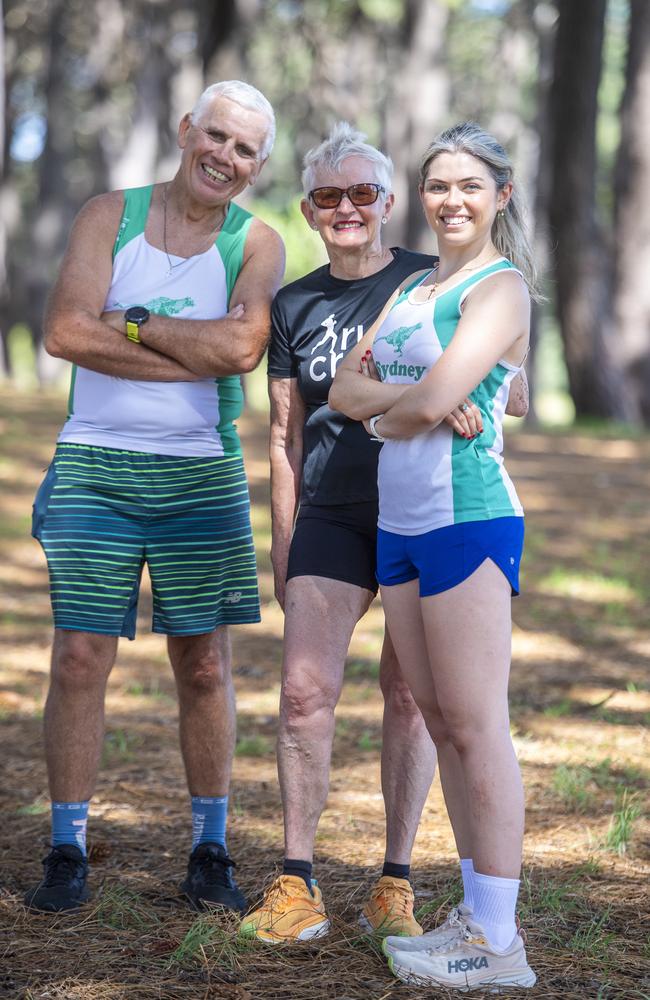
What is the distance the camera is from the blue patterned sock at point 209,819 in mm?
3936

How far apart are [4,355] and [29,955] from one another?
19127 millimetres

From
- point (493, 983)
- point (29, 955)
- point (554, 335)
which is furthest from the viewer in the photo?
point (554, 335)

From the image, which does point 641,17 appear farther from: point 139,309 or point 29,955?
point 29,955

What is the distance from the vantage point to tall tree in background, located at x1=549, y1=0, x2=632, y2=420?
48.9ft

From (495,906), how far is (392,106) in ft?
99.2

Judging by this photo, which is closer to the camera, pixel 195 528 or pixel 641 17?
pixel 195 528

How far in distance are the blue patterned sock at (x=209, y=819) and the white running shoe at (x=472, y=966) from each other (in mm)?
1008

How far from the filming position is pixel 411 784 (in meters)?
3.55

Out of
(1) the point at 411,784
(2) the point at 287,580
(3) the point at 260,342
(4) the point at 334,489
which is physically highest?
(3) the point at 260,342

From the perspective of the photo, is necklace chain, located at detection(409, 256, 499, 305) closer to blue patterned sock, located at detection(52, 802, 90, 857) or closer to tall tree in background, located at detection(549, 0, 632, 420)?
blue patterned sock, located at detection(52, 802, 90, 857)

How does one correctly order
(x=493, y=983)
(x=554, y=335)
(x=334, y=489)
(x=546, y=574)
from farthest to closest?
(x=554, y=335) < (x=546, y=574) < (x=334, y=489) < (x=493, y=983)

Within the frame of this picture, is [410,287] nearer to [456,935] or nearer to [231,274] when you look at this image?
[231,274]

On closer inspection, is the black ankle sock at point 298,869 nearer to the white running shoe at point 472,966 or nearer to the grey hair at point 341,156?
the white running shoe at point 472,966

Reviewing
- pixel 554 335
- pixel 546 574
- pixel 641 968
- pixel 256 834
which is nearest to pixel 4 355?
pixel 546 574
